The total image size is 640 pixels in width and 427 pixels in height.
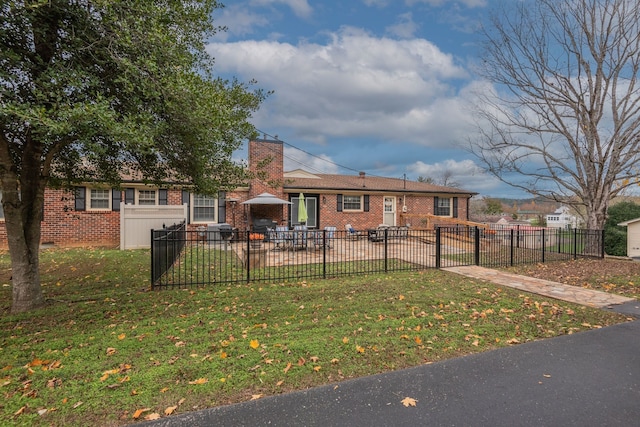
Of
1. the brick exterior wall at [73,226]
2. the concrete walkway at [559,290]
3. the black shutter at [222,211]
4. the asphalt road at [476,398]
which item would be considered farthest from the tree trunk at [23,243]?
the black shutter at [222,211]

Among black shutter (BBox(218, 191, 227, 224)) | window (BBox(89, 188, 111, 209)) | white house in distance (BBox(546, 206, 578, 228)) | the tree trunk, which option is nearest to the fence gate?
window (BBox(89, 188, 111, 209))

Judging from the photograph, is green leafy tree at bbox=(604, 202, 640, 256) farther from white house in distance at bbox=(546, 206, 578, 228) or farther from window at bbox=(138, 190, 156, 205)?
window at bbox=(138, 190, 156, 205)

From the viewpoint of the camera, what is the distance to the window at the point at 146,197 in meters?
14.3

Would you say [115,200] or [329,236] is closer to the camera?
[329,236]

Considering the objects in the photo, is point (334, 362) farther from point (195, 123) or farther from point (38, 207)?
point (38, 207)

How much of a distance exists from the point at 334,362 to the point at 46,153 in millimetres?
5859

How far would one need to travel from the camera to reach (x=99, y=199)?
13625 millimetres

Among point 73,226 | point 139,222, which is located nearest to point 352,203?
point 139,222

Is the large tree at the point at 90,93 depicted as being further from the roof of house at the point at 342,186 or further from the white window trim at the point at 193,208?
the roof of house at the point at 342,186

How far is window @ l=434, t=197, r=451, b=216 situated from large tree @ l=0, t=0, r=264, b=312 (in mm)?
17009

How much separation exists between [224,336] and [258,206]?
484 inches

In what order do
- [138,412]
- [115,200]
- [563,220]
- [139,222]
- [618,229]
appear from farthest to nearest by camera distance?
[563,220] → [618,229] → [115,200] → [139,222] → [138,412]

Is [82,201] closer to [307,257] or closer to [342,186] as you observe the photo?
[307,257]

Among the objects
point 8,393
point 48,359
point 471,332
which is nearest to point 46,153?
point 48,359
